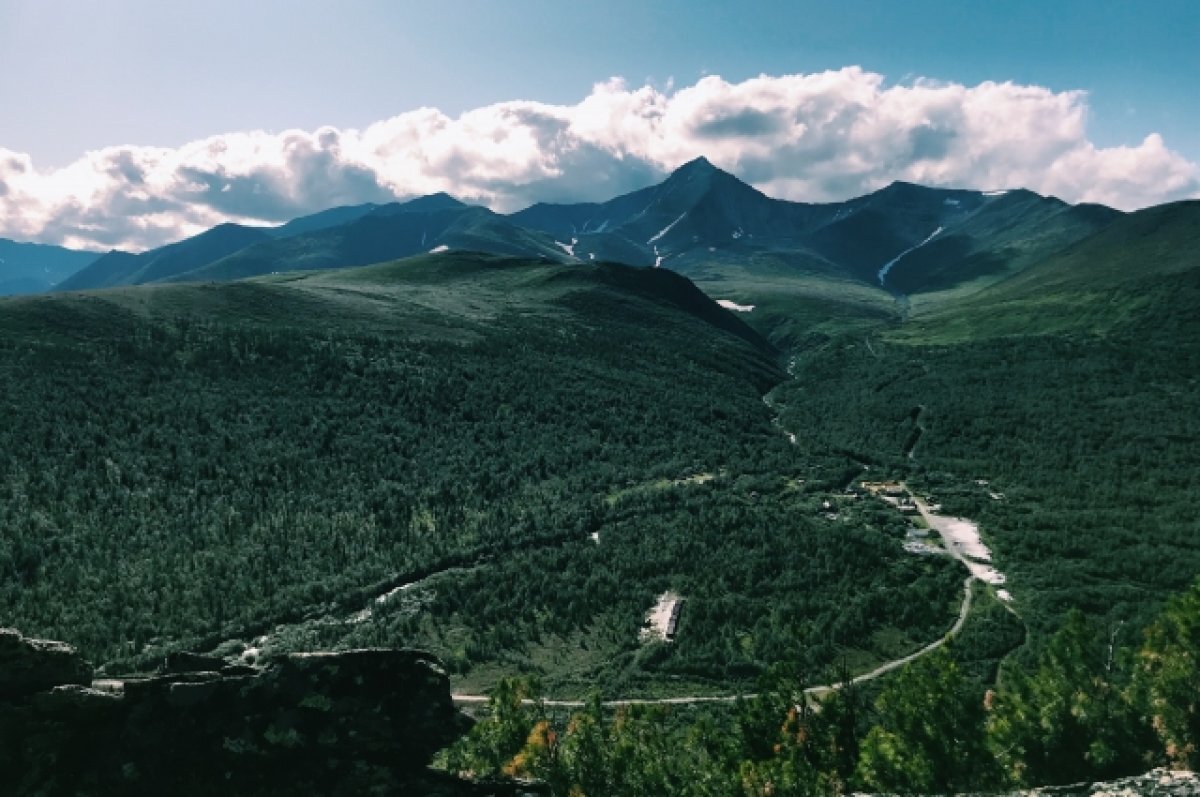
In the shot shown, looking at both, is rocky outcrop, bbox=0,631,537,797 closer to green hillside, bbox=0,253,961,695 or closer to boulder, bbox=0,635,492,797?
boulder, bbox=0,635,492,797

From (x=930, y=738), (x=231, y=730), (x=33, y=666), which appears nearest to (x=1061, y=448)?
(x=930, y=738)

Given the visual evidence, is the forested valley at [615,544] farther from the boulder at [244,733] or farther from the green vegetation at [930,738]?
the boulder at [244,733]

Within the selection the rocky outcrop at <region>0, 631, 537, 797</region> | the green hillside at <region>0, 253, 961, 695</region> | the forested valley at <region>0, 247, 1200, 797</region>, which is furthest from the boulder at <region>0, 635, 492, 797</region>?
the green hillside at <region>0, 253, 961, 695</region>

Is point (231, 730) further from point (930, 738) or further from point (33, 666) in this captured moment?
point (930, 738)

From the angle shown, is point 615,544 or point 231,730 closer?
point 231,730

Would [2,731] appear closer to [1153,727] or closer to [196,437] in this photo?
[1153,727]

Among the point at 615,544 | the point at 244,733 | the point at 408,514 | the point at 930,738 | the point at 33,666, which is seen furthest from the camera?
the point at 408,514
